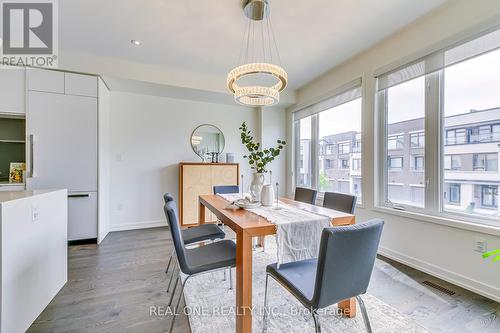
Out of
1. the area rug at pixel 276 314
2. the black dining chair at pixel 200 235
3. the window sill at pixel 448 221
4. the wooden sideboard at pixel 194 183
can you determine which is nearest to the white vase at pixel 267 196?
the black dining chair at pixel 200 235

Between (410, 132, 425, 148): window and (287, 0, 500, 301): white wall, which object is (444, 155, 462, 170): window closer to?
(410, 132, 425, 148): window

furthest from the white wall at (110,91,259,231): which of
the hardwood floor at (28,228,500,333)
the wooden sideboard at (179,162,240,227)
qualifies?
the hardwood floor at (28,228,500,333)

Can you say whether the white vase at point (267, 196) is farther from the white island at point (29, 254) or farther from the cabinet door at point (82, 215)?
the cabinet door at point (82, 215)

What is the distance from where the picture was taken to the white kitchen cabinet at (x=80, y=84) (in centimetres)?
303

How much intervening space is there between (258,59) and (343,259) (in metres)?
2.97

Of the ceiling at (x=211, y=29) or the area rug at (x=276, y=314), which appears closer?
A: the area rug at (x=276, y=314)

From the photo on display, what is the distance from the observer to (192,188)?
390 centimetres

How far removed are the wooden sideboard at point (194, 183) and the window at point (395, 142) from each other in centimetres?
262

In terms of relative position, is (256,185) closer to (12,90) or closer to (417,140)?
(417,140)

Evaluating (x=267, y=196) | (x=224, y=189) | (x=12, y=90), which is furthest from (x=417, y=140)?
(x=12, y=90)

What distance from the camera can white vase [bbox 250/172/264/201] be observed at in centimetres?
215

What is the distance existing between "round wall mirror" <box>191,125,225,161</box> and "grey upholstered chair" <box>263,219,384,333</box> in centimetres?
343

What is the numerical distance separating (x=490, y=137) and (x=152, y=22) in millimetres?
3502

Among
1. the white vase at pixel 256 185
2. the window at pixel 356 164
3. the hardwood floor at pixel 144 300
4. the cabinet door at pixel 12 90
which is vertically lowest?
the hardwood floor at pixel 144 300
